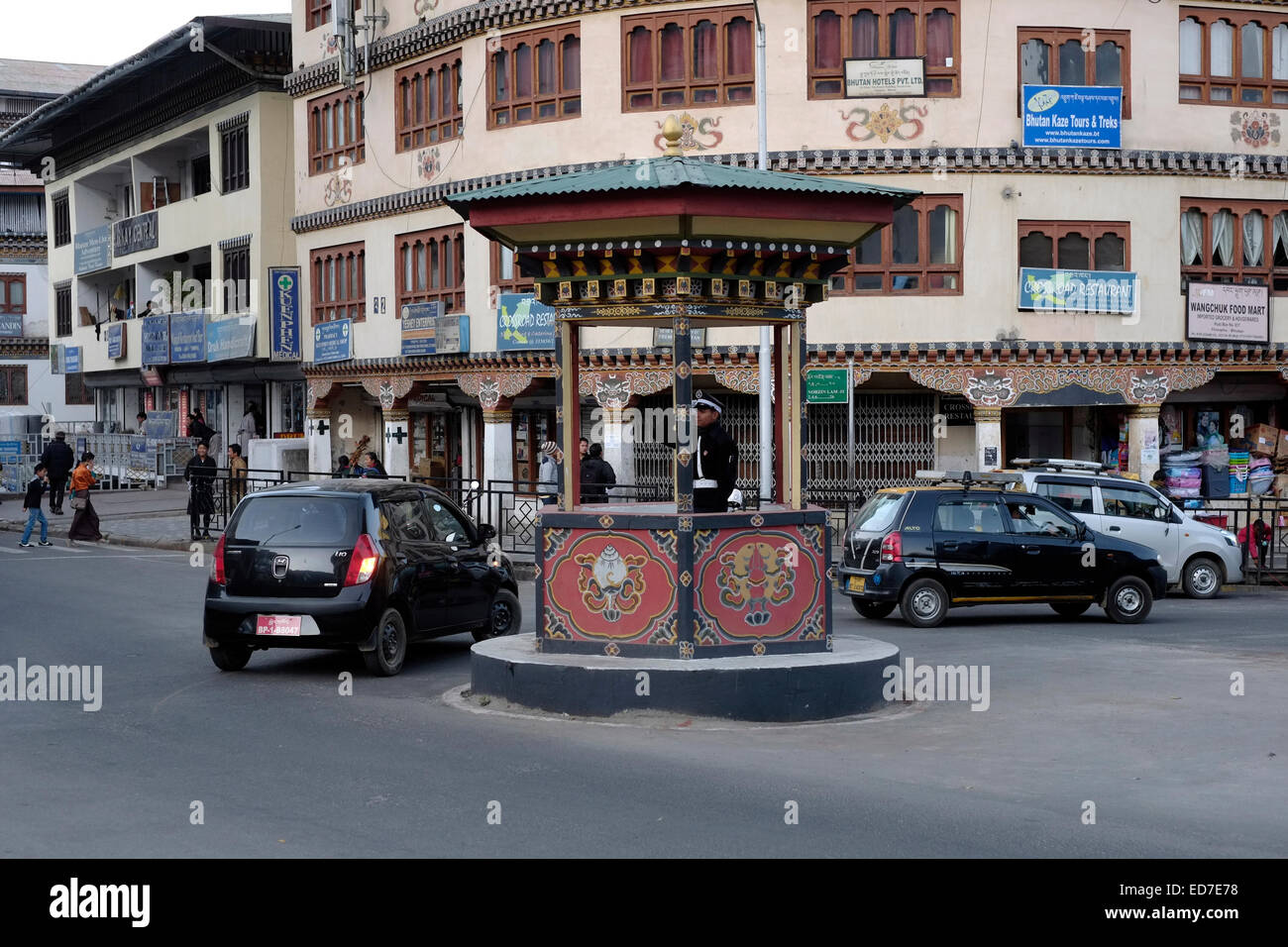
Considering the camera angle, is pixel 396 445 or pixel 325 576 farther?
pixel 396 445

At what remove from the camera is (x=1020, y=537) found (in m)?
18.6

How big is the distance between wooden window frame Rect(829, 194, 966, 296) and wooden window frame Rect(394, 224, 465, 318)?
8.01 metres

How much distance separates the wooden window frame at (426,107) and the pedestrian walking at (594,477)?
7.81 m

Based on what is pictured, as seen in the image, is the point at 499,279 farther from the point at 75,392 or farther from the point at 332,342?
the point at 75,392

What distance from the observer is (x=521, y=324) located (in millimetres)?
30109

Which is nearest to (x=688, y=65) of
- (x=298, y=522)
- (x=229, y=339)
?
(x=298, y=522)

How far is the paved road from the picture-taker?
7789 millimetres

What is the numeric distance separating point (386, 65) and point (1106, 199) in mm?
14865

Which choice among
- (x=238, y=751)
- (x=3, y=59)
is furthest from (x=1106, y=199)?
(x=3, y=59)

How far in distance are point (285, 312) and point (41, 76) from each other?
1392 inches

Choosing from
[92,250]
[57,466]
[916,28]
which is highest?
[916,28]

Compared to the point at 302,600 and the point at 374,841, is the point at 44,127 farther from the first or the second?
the point at 374,841

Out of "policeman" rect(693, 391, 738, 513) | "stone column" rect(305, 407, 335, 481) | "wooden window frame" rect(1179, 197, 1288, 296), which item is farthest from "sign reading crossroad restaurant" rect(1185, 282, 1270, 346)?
"stone column" rect(305, 407, 335, 481)

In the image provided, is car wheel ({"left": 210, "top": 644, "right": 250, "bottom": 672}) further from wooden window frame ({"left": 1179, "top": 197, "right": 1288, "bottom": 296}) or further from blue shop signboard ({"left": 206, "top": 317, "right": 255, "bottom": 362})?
blue shop signboard ({"left": 206, "top": 317, "right": 255, "bottom": 362})
